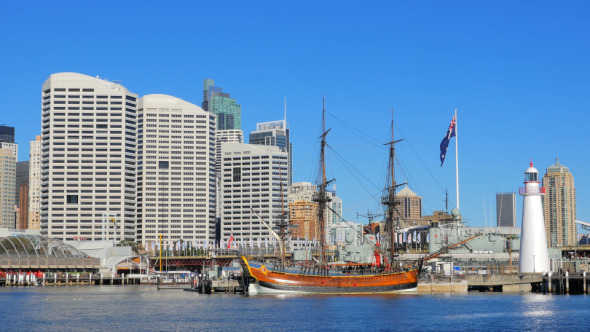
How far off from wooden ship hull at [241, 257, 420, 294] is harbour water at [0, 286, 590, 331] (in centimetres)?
420

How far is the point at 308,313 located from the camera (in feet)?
344

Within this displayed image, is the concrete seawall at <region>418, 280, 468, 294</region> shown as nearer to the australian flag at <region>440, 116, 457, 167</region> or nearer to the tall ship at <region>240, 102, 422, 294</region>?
the tall ship at <region>240, 102, 422, 294</region>

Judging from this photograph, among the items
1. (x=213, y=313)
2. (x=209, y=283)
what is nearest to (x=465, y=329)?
(x=213, y=313)

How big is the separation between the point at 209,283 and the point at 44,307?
1621 inches

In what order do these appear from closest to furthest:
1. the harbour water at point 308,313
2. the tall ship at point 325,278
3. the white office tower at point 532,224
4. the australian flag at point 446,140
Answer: the harbour water at point 308,313
the white office tower at point 532,224
the tall ship at point 325,278
the australian flag at point 446,140

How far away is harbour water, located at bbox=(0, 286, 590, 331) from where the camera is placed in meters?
91.0

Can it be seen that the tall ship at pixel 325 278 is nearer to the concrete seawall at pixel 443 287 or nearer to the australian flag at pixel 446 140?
the concrete seawall at pixel 443 287

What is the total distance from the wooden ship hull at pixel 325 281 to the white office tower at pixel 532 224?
23.5 m

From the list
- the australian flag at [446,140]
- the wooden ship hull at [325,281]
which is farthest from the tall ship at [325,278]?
the australian flag at [446,140]

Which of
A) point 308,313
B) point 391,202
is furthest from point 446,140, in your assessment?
point 308,313

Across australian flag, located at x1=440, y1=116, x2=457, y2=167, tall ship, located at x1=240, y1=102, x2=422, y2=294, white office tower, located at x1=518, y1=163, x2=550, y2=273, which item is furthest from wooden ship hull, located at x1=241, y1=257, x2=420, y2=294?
australian flag, located at x1=440, y1=116, x2=457, y2=167

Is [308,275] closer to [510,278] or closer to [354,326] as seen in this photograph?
[510,278]

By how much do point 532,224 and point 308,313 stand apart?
1562 inches

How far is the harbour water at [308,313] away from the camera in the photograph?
91000 mm
